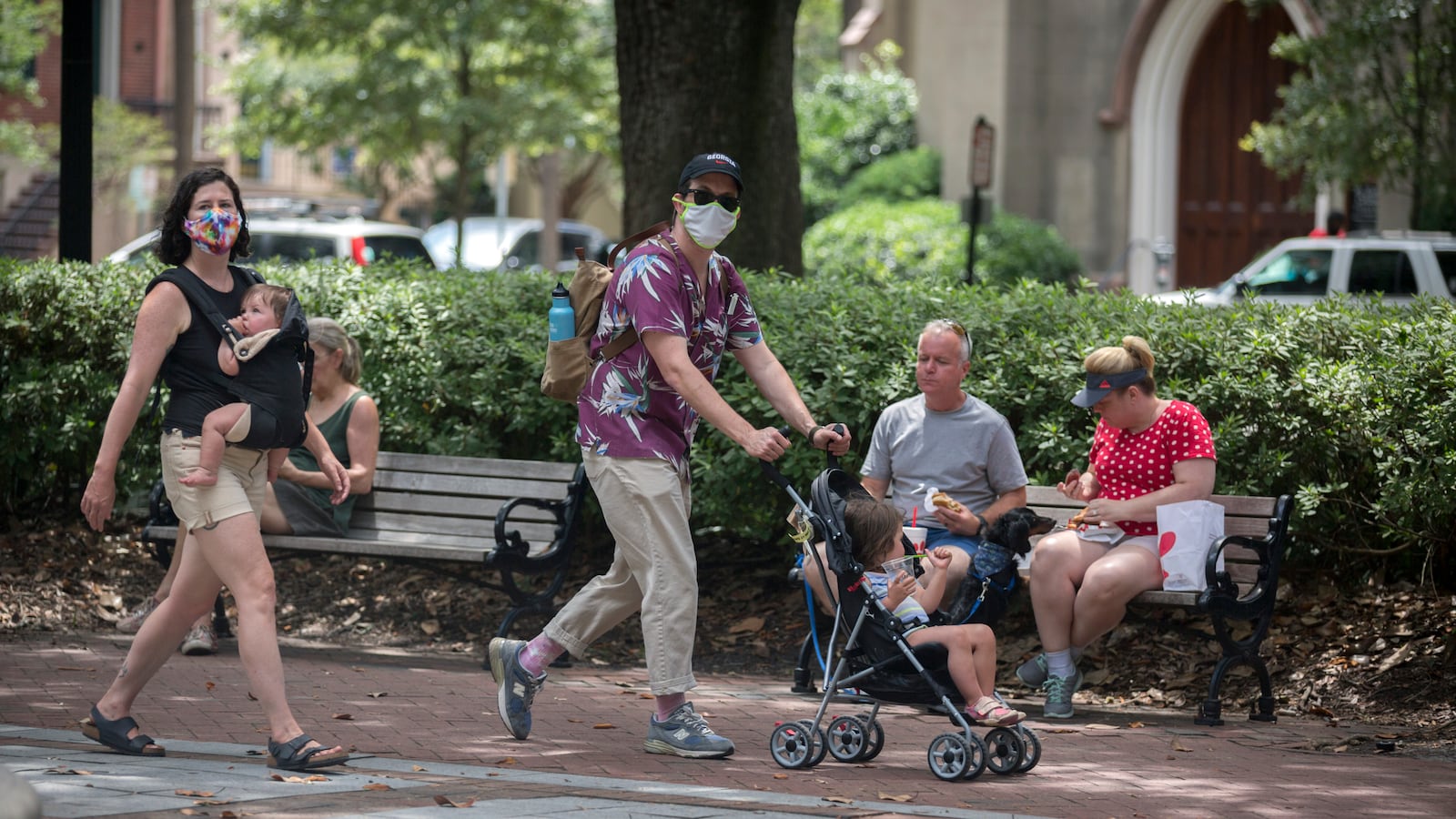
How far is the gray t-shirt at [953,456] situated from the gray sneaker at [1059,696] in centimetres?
80

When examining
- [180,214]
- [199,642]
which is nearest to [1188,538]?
[180,214]

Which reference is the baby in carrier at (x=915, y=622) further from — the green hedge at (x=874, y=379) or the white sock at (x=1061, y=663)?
the green hedge at (x=874, y=379)

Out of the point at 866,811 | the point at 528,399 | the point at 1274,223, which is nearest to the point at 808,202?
the point at 1274,223

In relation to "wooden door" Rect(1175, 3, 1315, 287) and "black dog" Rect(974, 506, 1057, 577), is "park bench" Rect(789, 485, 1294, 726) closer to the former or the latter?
"black dog" Rect(974, 506, 1057, 577)

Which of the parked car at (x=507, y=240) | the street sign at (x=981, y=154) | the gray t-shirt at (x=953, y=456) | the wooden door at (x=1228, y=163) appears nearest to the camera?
the gray t-shirt at (x=953, y=456)

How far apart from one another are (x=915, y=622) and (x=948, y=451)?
1.43 m

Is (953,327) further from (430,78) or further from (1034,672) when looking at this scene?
(430,78)

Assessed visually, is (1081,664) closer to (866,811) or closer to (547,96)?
(866,811)

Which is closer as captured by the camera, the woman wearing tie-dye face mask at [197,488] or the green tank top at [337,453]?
the woman wearing tie-dye face mask at [197,488]

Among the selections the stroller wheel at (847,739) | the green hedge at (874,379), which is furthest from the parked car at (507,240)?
the stroller wheel at (847,739)

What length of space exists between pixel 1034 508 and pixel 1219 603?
1.12 meters

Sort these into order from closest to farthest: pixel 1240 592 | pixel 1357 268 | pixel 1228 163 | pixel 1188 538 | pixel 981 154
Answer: pixel 1188 538 < pixel 1240 592 < pixel 981 154 < pixel 1357 268 < pixel 1228 163

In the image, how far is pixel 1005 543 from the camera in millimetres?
6930

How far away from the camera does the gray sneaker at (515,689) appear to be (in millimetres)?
6082
